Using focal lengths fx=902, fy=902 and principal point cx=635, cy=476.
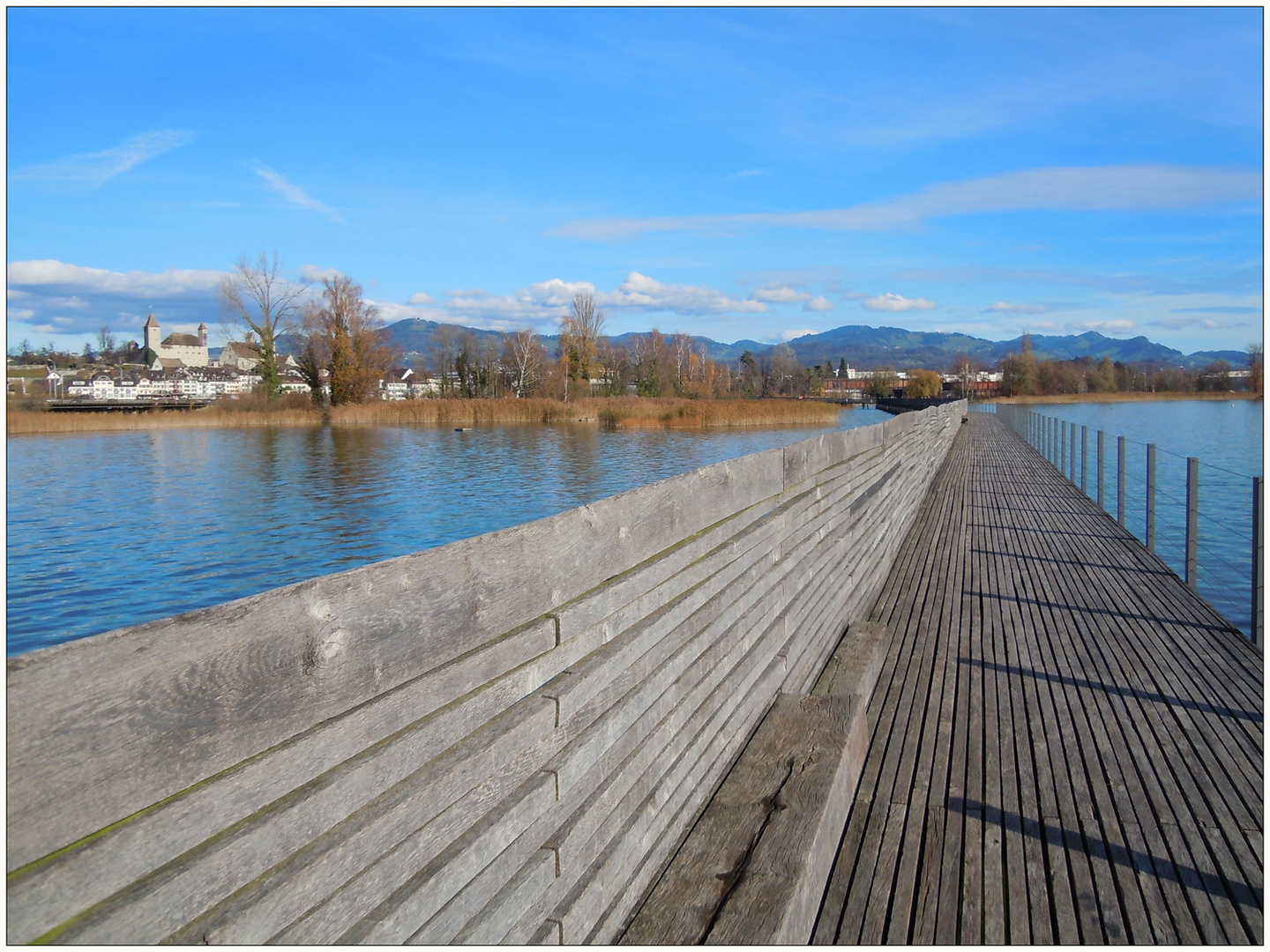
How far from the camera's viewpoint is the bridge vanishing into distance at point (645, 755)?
1.05m

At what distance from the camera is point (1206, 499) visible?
59.5 ft

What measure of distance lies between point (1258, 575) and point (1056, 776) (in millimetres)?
3063

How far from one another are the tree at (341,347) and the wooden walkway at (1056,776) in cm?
5034

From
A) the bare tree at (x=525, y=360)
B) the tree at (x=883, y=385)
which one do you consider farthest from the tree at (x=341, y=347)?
the tree at (x=883, y=385)

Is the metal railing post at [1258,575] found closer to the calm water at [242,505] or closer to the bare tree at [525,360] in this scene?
the calm water at [242,505]

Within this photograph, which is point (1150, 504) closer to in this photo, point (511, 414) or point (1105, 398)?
point (511, 414)

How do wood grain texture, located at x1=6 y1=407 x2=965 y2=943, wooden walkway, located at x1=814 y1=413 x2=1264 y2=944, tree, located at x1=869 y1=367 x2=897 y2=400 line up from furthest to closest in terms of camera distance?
tree, located at x1=869 y1=367 x2=897 y2=400 → wooden walkway, located at x1=814 y1=413 x2=1264 y2=944 → wood grain texture, located at x1=6 y1=407 x2=965 y2=943

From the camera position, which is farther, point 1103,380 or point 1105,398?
point 1103,380

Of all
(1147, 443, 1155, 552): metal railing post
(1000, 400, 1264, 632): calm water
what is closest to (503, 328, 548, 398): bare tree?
(1000, 400, 1264, 632): calm water

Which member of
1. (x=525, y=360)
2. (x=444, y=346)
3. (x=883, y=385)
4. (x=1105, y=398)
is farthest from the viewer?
(x=883, y=385)

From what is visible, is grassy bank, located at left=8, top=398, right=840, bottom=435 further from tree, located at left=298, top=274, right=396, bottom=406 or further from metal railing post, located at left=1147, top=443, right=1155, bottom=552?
metal railing post, located at left=1147, top=443, right=1155, bottom=552

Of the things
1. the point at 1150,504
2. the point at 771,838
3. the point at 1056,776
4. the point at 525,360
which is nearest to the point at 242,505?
the point at 1150,504

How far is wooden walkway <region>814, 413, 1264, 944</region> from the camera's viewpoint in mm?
2760

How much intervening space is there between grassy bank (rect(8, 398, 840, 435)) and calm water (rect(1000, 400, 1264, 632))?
1364 centimetres
